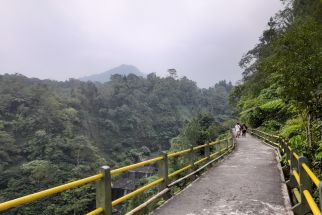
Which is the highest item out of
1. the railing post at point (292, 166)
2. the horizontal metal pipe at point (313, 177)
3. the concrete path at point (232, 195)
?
the horizontal metal pipe at point (313, 177)

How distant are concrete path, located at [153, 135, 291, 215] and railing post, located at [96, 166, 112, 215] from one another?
1782mm

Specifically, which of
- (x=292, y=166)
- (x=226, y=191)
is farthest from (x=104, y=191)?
(x=292, y=166)

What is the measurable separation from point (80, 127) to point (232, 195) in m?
91.1

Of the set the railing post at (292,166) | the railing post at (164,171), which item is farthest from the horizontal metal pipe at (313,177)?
the railing post at (164,171)

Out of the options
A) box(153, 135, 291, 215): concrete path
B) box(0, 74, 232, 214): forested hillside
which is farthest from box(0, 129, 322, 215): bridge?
box(0, 74, 232, 214): forested hillside

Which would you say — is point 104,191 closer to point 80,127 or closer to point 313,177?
point 313,177

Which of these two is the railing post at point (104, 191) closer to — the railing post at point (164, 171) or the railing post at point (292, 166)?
the railing post at point (164, 171)

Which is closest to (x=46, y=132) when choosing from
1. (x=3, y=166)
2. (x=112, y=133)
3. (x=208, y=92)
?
(x=3, y=166)

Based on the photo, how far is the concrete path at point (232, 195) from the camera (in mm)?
6656

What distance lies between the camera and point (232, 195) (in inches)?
312

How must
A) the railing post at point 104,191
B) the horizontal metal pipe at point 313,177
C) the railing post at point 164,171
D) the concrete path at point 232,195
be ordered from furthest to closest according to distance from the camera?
the railing post at point 164,171 → the concrete path at point 232,195 → the railing post at point 104,191 → the horizontal metal pipe at point 313,177

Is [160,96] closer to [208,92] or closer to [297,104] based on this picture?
[208,92]

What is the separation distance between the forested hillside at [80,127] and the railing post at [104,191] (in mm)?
34247

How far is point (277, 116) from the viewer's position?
30422 mm
